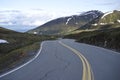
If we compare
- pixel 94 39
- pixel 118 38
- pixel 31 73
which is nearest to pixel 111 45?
pixel 118 38

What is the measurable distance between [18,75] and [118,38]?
21.6 meters

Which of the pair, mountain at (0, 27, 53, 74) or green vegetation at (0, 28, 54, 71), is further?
green vegetation at (0, 28, 54, 71)

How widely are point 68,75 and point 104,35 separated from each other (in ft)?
106

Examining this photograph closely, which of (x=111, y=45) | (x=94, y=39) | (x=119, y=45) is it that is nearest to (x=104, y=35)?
(x=94, y=39)

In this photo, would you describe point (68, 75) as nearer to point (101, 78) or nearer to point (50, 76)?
point (50, 76)

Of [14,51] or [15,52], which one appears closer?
[15,52]

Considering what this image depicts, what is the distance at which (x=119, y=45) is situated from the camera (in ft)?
107

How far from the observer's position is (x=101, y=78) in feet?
43.4

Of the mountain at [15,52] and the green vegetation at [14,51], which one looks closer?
the mountain at [15,52]

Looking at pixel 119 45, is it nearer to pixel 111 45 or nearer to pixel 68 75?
pixel 111 45

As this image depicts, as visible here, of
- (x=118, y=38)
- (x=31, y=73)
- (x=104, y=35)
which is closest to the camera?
(x=31, y=73)

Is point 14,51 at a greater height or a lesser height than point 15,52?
lesser

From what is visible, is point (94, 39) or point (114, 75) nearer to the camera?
point (114, 75)

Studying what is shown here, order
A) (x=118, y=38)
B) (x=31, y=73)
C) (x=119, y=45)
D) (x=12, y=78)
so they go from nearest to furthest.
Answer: (x=12, y=78)
(x=31, y=73)
(x=119, y=45)
(x=118, y=38)
